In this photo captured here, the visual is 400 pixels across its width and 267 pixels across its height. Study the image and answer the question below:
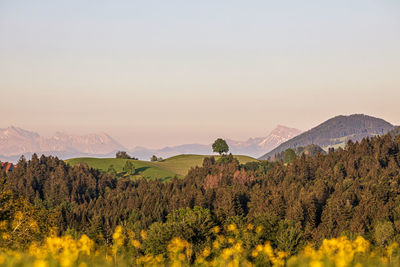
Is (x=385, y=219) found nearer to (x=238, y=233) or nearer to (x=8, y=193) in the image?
(x=238, y=233)

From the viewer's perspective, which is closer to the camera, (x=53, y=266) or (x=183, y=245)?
A: (x=53, y=266)

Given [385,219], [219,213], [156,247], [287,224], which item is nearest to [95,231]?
[219,213]

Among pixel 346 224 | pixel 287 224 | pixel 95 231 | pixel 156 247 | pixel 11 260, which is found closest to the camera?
pixel 11 260

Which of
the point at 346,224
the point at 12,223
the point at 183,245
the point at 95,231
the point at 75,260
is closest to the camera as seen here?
the point at 75,260

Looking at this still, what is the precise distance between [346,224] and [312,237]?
59.5ft

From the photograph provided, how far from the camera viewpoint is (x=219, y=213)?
175 meters

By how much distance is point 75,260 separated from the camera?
23.3 metres

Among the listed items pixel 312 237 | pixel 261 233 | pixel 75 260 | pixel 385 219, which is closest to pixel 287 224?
pixel 261 233

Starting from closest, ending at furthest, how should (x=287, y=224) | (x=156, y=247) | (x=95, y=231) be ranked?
(x=156, y=247), (x=287, y=224), (x=95, y=231)

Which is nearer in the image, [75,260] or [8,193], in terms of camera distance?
[75,260]

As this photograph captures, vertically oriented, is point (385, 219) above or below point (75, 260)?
below

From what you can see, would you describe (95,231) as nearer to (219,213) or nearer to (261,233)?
(219,213)

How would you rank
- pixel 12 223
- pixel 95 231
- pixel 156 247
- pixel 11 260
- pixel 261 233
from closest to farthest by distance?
pixel 11 260, pixel 12 223, pixel 156 247, pixel 261 233, pixel 95 231

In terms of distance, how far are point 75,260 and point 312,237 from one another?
155 meters
